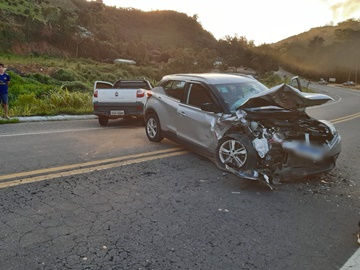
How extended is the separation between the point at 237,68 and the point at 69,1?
413ft

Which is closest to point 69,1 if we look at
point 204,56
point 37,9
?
point 37,9

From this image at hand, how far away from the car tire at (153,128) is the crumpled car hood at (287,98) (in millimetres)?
2855

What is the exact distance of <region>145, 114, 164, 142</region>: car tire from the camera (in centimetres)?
772

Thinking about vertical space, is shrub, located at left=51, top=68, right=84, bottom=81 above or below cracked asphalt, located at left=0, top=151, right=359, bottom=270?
above

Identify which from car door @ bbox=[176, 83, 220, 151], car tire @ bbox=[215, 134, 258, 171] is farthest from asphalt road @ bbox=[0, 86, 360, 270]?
car door @ bbox=[176, 83, 220, 151]

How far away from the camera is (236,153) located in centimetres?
526

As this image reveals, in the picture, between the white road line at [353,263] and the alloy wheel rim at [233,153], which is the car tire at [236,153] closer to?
the alloy wheel rim at [233,153]

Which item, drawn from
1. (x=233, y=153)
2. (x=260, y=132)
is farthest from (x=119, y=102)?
(x=260, y=132)

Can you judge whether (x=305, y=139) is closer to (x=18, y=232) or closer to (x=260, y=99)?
(x=260, y=99)

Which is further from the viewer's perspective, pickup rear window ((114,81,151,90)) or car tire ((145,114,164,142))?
pickup rear window ((114,81,151,90))

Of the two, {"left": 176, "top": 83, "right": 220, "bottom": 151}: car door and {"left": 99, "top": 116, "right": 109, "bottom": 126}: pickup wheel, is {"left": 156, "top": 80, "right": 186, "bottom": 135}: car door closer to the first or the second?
{"left": 176, "top": 83, "right": 220, "bottom": 151}: car door

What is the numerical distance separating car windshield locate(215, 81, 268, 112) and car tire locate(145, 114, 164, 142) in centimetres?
197

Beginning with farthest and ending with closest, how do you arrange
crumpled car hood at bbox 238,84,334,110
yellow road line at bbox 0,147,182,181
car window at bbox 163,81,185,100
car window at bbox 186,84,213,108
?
car window at bbox 163,81,185,100 < car window at bbox 186,84,213,108 < yellow road line at bbox 0,147,182,181 < crumpled car hood at bbox 238,84,334,110

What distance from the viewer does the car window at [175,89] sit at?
278 inches
